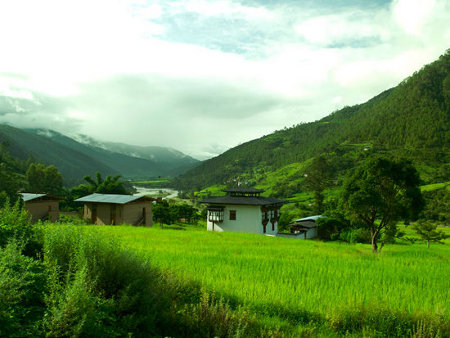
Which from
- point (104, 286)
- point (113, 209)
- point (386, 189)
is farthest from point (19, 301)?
point (113, 209)

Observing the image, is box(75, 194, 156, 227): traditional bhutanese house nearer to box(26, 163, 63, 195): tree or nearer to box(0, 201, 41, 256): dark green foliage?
box(0, 201, 41, 256): dark green foliage

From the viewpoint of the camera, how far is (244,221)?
4494 centimetres

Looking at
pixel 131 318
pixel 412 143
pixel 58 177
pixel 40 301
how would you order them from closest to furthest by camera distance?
1. pixel 131 318
2. pixel 40 301
3. pixel 58 177
4. pixel 412 143

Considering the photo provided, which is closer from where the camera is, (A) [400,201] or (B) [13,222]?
(B) [13,222]

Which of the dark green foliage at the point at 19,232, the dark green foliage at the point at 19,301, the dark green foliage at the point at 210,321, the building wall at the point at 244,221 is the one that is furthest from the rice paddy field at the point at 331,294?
the building wall at the point at 244,221

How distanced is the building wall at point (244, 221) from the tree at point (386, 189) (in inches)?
842

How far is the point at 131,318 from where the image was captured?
439 cm

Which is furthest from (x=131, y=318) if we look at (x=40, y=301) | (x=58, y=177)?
(x=58, y=177)

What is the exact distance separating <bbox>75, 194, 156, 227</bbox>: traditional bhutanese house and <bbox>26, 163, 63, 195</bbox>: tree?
38231mm

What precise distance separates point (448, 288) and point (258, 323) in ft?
18.9

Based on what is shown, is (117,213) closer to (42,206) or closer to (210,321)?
(42,206)

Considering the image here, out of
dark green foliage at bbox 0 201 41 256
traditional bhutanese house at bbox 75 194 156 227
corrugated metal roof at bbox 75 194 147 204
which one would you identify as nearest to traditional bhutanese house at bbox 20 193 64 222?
traditional bhutanese house at bbox 75 194 156 227

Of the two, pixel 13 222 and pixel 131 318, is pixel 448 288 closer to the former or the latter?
pixel 131 318

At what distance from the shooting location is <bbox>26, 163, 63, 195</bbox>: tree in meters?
70.2
